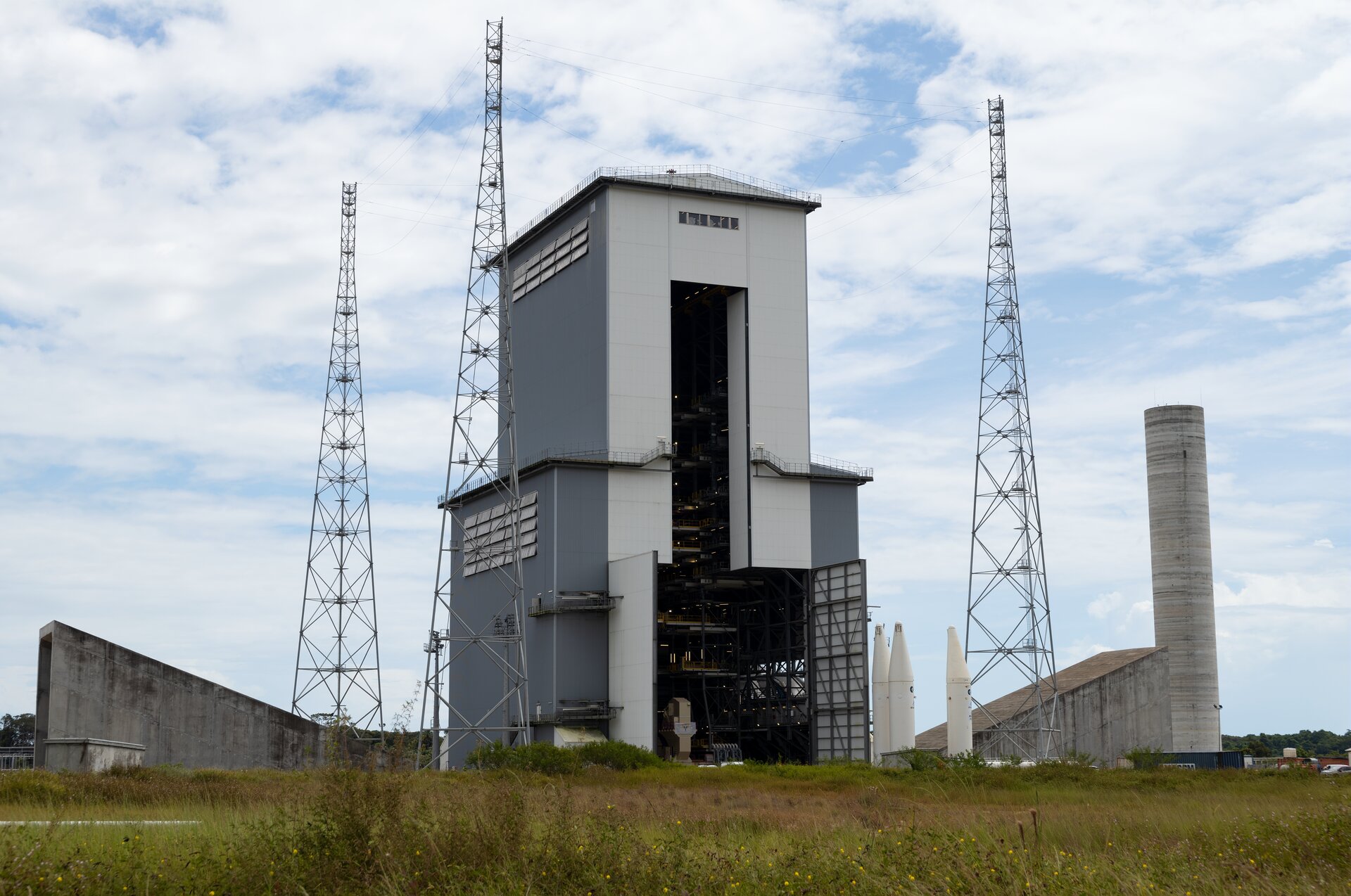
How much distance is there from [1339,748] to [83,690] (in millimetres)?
106849

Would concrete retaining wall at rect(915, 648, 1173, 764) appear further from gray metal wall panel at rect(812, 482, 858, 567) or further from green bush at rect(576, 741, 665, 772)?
green bush at rect(576, 741, 665, 772)

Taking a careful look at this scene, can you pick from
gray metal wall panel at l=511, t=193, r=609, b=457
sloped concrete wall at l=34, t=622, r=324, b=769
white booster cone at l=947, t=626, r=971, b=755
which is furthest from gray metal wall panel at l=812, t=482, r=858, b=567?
sloped concrete wall at l=34, t=622, r=324, b=769

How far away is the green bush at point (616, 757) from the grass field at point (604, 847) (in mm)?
23105

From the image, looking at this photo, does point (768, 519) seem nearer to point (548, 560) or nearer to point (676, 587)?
point (676, 587)

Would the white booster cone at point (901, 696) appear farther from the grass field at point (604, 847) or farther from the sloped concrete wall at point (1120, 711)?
the grass field at point (604, 847)

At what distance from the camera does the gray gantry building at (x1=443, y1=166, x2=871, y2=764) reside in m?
52.8

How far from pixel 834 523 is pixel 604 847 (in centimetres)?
4312

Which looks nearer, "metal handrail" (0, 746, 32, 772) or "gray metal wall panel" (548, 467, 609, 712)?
"metal handrail" (0, 746, 32, 772)

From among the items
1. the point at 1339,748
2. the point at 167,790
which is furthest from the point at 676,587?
the point at 1339,748

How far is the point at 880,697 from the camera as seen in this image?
173 ft

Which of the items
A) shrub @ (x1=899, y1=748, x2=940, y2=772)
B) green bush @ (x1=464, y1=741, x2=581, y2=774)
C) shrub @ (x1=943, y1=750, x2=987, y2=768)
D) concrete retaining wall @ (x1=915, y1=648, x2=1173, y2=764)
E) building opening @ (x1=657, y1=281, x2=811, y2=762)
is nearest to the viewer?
shrub @ (x1=943, y1=750, x2=987, y2=768)

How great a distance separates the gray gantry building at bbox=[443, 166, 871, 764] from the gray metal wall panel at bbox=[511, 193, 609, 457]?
122 mm

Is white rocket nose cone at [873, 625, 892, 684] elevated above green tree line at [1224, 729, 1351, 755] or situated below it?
above

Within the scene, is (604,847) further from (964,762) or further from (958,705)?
(958,705)
